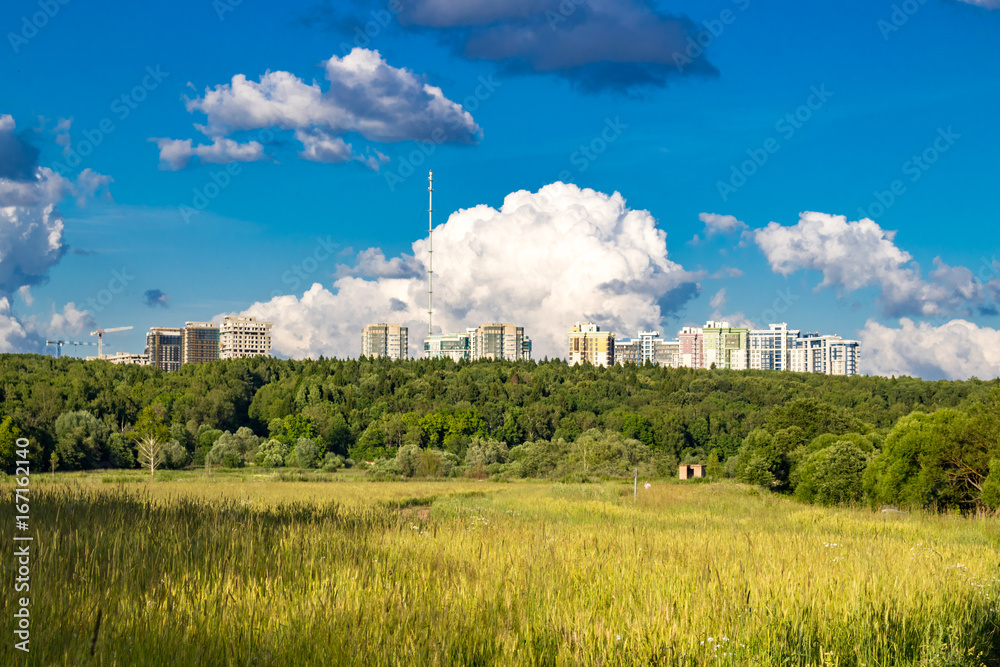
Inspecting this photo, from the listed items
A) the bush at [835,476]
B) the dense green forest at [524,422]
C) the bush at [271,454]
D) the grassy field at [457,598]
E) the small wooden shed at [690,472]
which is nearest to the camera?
the grassy field at [457,598]

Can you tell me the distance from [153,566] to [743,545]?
387 inches

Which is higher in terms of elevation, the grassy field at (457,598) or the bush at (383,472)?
the grassy field at (457,598)

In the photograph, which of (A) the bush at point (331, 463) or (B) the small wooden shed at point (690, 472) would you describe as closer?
(B) the small wooden shed at point (690, 472)

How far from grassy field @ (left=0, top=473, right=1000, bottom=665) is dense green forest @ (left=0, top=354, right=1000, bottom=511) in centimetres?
2769

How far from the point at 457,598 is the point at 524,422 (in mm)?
104650

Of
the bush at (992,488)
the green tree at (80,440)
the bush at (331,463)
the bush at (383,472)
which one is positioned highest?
the bush at (992,488)

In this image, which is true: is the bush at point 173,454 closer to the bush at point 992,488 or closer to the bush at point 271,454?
the bush at point 271,454

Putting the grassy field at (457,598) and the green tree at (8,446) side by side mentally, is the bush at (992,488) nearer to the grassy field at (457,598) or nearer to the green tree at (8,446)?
the grassy field at (457,598)

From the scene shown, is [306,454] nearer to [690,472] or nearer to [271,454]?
[271,454]

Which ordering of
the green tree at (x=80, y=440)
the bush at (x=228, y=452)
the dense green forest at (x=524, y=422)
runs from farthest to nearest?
the bush at (x=228, y=452), the green tree at (x=80, y=440), the dense green forest at (x=524, y=422)

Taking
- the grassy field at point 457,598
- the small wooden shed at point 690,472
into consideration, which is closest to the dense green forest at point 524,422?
the small wooden shed at point 690,472

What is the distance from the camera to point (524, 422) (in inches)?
4405

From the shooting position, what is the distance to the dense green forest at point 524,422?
127 feet

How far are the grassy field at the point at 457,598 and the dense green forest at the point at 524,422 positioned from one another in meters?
27.7
